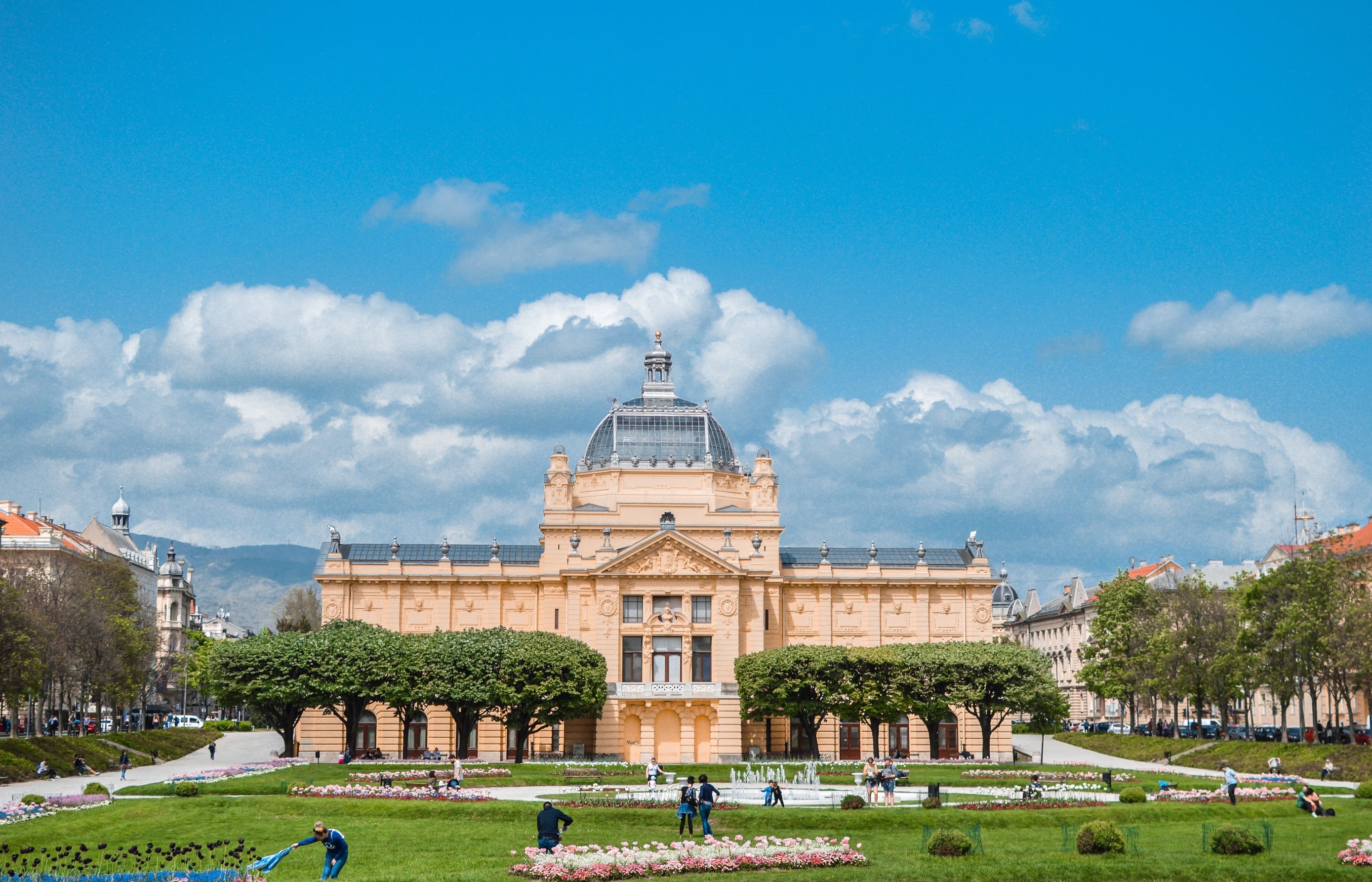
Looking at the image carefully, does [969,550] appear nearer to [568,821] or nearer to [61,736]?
[61,736]

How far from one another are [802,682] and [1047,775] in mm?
22827

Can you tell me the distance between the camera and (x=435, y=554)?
10419 centimetres

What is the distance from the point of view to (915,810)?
48125mm

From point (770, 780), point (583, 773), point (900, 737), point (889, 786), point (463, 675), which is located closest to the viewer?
point (889, 786)

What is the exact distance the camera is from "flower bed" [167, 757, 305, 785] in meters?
65.9

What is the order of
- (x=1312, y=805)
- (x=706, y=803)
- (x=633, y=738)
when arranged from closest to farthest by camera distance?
(x=706, y=803), (x=1312, y=805), (x=633, y=738)

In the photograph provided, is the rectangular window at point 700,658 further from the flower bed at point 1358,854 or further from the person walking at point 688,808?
the flower bed at point 1358,854

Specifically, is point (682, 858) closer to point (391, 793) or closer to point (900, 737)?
point (391, 793)

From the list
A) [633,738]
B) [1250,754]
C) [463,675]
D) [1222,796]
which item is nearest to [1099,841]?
[1222,796]

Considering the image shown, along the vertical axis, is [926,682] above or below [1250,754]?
above

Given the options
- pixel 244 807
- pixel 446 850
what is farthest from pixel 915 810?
pixel 244 807

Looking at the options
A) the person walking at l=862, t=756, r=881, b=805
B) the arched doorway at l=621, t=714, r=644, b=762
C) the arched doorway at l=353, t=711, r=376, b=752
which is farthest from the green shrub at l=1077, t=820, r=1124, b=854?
the arched doorway at l=353, t=711, r=376, b=752

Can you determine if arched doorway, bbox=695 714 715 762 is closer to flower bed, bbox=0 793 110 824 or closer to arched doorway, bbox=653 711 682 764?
arched doorway, bbox=653 711 682 764

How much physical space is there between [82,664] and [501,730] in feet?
96.9
